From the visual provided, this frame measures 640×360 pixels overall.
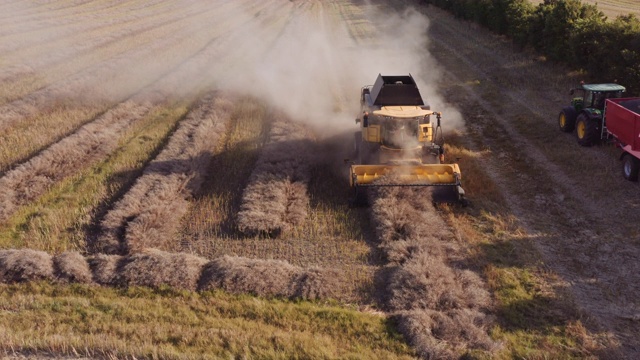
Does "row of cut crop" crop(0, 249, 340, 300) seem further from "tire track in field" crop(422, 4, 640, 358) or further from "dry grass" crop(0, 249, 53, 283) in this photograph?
"tire track in field" crop(422, 4, 640, 358)

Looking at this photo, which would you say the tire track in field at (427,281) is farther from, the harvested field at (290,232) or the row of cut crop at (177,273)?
the row of cut crop at (177,273)

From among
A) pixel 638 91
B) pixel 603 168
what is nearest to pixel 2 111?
pixel 603 168

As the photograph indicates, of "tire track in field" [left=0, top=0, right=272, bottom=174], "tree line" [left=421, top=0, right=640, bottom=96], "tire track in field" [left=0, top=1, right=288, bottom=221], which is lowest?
"tire track in field" [left=0, top=1, right=288, bottom=221]

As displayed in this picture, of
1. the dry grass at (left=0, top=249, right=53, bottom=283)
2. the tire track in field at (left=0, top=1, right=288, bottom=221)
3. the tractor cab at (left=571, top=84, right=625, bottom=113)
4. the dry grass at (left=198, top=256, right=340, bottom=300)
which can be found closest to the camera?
the dry grass at (left=198, top=256, right=340, bottom=300)

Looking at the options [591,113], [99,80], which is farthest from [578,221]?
[99,80]

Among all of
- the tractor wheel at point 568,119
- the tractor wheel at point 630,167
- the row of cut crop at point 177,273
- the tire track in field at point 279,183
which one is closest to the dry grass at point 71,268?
the row of cut crop at point 177,273

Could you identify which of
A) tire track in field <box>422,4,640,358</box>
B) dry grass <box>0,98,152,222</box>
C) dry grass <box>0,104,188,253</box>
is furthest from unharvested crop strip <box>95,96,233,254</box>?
tire track in field <box>422,4,640,358</box>

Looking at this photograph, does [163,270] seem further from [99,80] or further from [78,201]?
[99,80]
